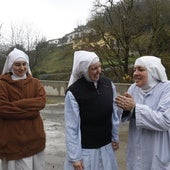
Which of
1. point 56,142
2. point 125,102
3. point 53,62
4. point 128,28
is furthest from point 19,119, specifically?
point 53,62

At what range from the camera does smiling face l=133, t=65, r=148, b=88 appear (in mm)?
3264

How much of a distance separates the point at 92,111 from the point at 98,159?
17.9 inches

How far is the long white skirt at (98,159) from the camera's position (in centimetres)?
340

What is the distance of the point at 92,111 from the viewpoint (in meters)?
3.39

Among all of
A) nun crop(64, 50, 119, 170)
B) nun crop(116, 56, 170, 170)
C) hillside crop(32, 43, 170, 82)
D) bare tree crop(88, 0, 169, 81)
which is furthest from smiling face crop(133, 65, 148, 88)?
hillside crop(32, 43, 170, 82)

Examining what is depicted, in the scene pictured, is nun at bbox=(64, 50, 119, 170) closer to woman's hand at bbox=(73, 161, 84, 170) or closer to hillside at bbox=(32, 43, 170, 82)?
woman's hand at bbox=(73, 161, 84, 170)

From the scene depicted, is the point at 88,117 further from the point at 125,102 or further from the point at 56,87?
the point at 56,87

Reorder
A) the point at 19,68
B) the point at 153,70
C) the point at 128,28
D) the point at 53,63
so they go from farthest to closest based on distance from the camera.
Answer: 1. the point at 53,63
2. the point at 128,28
3. the point at 19,68
4. the point at 153,70

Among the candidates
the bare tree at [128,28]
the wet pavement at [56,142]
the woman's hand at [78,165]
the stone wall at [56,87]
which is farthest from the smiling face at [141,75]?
the bare tree at [128,28]

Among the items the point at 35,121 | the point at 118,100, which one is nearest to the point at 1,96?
the point at 35,121

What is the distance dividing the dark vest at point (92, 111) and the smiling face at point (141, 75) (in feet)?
1.19

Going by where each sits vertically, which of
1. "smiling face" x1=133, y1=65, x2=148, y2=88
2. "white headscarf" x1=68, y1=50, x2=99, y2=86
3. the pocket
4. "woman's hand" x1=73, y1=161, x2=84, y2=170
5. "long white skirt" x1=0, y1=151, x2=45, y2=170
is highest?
"white headscarf" x1=68, y1=50, x2=99, y2=86

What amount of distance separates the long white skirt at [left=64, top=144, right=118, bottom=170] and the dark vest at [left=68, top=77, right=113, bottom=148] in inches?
2.1

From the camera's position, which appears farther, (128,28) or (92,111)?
(128,28)
